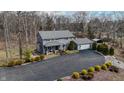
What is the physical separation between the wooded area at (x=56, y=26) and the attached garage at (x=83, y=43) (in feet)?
0.84

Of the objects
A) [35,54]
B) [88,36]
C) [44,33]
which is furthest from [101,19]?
[35,54]

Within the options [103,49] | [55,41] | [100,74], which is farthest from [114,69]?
[55,41]

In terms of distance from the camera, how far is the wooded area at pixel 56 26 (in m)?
9.92

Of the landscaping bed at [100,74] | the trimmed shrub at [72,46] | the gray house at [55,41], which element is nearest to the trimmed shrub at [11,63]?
the gray house at [55,41]

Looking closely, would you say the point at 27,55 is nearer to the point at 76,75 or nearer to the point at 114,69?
the point at 76,75

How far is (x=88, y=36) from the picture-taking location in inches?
412

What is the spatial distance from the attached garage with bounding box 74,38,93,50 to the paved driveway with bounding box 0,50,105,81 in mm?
290

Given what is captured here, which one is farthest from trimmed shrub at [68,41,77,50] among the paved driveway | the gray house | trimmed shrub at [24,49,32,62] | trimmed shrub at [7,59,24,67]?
trimmed shrub at [7,59,24,67]

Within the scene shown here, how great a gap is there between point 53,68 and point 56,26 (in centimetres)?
237

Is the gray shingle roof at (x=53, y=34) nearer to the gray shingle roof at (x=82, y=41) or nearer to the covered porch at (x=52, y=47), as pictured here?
the covered porch at (x=52, y=47)
